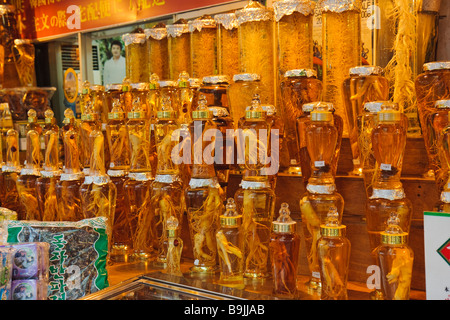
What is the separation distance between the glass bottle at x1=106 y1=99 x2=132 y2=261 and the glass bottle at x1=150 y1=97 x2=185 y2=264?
149 millimetres

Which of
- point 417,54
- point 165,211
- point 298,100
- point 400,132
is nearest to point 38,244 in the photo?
point 165,211

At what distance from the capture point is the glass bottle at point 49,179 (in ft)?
5.29

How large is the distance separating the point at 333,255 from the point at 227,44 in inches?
33.1

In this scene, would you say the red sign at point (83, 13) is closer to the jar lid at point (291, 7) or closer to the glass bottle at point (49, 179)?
the jar lid at point (291, 7)

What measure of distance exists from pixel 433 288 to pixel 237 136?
1.95 ft

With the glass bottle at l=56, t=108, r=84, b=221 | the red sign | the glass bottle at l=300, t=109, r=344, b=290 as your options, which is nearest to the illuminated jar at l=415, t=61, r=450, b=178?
the glass bottle at l=300, t=109, r=344, b=290

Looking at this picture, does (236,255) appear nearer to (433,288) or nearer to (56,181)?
(433,288)

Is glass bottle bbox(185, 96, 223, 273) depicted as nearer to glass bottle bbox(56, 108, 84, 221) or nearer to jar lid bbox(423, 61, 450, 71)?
glass bottle bbox(56, 108, 84, 221)

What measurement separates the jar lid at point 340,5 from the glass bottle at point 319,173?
39cm

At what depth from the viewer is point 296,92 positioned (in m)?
1.33

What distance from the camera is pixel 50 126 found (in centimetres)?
167

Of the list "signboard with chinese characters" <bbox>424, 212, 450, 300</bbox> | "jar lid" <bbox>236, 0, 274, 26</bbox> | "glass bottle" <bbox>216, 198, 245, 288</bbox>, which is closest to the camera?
"signboard with chinese characters" <bbox>424, 212, 450, 300</bbox>

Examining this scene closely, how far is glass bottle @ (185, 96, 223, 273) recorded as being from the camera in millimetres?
1319

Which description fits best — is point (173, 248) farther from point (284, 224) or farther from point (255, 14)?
point (255, 14)
